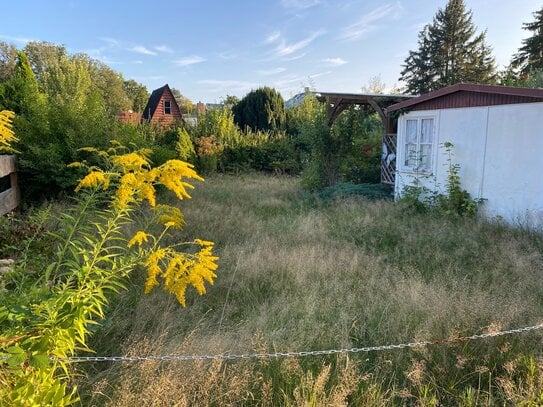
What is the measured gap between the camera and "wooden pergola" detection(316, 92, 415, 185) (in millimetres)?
10789

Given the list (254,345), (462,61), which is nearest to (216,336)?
(254,345)

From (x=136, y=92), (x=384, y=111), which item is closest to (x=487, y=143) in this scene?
(x=384, y=111)

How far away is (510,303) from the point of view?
3.39 m

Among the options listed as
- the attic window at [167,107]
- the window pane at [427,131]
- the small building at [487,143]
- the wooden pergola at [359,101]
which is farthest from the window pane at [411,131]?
the attic window at [167,107]

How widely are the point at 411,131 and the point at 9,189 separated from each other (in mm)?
8666

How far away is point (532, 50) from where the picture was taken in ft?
108

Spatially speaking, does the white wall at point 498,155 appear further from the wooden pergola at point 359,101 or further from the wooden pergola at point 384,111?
the wooden pergola at point 359,101

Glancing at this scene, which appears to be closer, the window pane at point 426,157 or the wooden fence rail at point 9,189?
the wooden fence rail at point 9,189

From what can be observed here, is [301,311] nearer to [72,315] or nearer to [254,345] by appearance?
[254,345]

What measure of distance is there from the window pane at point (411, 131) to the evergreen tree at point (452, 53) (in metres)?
31.3

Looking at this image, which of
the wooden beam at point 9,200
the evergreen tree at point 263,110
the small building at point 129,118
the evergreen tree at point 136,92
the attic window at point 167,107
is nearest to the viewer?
the wooden beam at point 9,200

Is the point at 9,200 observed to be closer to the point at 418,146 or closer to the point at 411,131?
the point at 418,146

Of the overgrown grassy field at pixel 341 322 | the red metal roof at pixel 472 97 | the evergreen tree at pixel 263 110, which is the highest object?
the evergreen tree at pixel 263 110

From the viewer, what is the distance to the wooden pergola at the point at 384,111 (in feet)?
35.4
